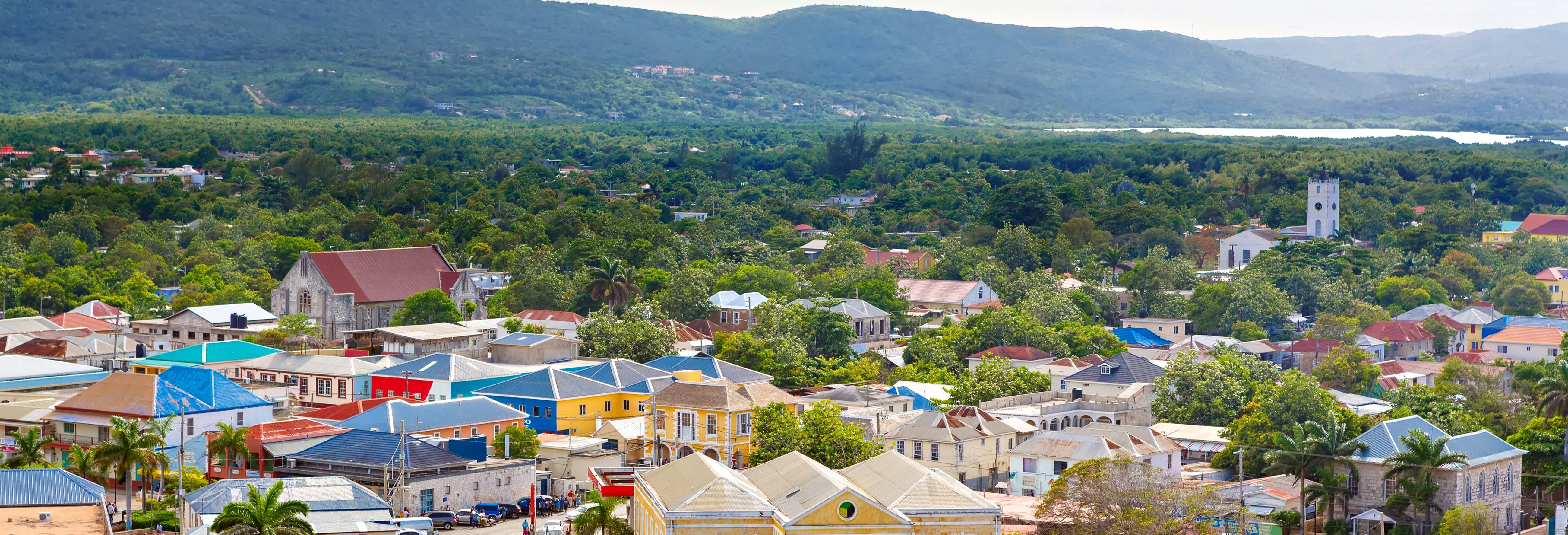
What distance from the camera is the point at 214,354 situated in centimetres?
5591

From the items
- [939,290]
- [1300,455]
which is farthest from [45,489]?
[939,290]

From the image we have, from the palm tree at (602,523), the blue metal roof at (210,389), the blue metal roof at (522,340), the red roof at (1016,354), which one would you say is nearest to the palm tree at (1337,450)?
the palm tree at (602,523)

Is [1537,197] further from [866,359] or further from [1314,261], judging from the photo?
[866,359]

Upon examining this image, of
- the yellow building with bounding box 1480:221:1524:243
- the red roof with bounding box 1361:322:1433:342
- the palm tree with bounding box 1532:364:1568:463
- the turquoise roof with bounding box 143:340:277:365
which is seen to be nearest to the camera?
the palm tree with bounding box 1532:364:1568:463

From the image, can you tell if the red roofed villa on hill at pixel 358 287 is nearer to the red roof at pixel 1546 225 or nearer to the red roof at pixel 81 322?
the red roof at pixel 81 322

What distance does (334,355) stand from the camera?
185 ft

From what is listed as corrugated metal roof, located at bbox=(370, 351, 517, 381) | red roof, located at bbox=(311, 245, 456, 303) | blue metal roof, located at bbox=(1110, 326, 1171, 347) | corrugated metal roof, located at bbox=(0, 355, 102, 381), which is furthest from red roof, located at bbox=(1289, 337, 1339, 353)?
corrugated metal roof, located at bbox=(0, 355, 102, 381)

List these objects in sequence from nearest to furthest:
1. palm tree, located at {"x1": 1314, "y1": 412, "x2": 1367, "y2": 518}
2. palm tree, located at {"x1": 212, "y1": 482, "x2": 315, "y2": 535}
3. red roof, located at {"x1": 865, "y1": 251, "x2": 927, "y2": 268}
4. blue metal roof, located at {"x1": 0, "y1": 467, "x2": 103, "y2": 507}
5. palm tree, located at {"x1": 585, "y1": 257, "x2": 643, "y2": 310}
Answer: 1. palm tree, located at {"x1": 212, "y1": 482, "x2": 315, "y2": 535}
2. blue metal roof, located at {"x1": 0, "y1": 467, "x2": 103, "y2": 507}
3. palm tree, located at {"x1": 1314, "y1": 412, "x2": 1367, "y2": 518}
4. palm tree, located at {"x1": 585, "y1": 257, "x2": 643, "y2": 310}
5. red roof, located at {"x1": 865, "y1": 251, "x2": 927, "y2": 268}

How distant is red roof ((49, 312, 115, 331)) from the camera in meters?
66.2

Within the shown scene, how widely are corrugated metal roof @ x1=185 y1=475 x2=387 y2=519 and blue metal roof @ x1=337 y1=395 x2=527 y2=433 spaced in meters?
5.85

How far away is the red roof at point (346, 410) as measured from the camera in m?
43.5

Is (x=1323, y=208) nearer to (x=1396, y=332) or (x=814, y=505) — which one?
(x=1396, y=332)

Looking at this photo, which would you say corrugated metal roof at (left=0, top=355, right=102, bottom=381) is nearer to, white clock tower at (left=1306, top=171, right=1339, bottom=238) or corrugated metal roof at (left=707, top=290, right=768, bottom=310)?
corrugated metal roof at (left=707, top=290, right=768, bottom=310)

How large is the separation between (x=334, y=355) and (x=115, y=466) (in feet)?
65.2
